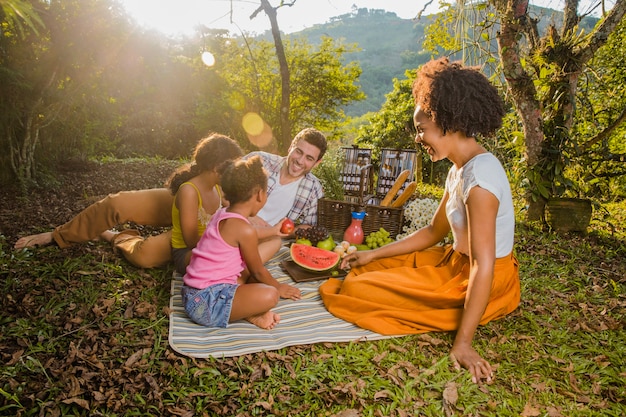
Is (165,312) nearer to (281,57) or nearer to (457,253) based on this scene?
(457,253)

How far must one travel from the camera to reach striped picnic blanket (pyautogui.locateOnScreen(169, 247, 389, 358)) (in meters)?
2.60

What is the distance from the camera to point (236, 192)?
2.87 m

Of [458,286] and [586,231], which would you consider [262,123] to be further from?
[458,286]

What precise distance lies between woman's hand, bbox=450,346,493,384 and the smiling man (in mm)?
2502

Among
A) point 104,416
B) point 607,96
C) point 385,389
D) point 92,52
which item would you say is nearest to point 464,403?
point 385,389

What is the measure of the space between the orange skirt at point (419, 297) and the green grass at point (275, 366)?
13 centimetres

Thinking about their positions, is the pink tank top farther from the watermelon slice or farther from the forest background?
the watermelon slice

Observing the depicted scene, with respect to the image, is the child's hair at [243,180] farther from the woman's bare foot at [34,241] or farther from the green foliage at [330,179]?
the green foliage at [330,179]

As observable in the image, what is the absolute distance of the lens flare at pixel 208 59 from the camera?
48.4 ft

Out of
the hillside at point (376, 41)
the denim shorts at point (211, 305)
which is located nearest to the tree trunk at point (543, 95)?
the denim shorts at point (211, 305)

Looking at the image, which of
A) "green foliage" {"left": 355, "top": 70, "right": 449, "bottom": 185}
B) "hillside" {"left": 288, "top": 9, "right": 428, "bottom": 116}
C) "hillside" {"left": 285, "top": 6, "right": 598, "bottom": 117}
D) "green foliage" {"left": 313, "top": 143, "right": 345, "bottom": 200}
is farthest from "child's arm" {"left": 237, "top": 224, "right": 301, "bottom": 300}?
"hillside" {"left": 288, "top": 9, "right": 428, "bottom": 116}

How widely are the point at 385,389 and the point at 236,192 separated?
1.62 m

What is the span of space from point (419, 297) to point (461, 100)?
4.33 feet

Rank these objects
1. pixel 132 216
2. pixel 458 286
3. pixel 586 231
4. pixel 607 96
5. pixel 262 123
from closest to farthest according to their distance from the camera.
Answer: pixel 458 286
pixel 132 216
pixel 586 231
pixel 607 96
pixel 262 123
